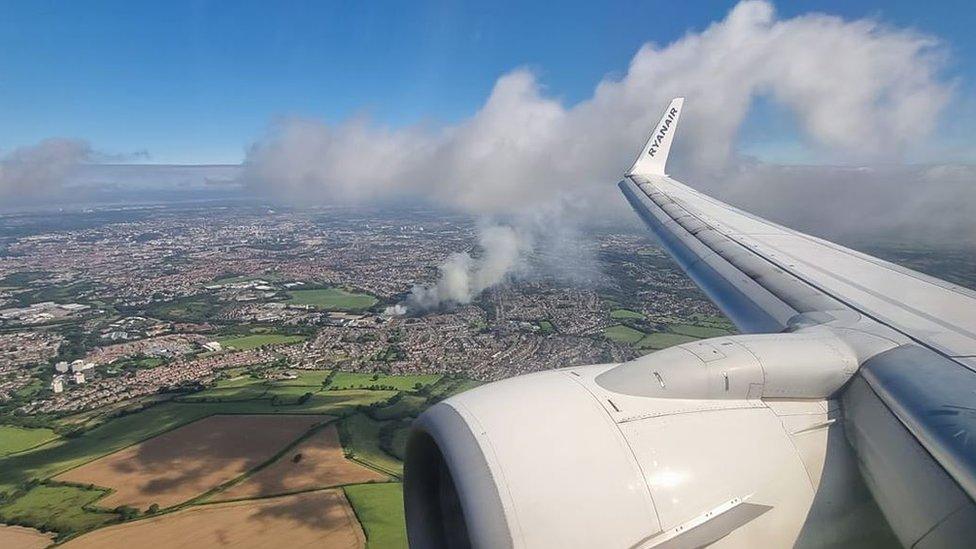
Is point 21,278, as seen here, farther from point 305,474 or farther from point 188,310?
point 305,474

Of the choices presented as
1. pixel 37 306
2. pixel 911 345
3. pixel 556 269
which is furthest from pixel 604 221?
pixel 911 345

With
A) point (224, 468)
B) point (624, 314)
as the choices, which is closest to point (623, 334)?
point (624, 314)

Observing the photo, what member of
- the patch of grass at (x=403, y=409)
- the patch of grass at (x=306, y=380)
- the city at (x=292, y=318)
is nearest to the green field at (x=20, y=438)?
the city at (x=292, y=318)

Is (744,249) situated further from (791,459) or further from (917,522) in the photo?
(917,522)

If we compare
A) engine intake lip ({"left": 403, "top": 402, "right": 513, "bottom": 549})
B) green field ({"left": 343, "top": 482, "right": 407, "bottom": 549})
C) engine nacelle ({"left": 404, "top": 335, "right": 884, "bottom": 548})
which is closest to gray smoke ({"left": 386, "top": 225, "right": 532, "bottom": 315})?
green field ({"left": 343, "top": 482, "right": 407, "bottom": 549})

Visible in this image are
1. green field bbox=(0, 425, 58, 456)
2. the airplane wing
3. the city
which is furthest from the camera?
the city

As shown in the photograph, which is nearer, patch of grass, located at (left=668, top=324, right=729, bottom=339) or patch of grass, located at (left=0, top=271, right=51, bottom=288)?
patch of grass, located at (left=668, top=324, right=729, bottom=339)

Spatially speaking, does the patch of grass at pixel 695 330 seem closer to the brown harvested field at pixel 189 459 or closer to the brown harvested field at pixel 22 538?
the brown harvested field at pixel 189 459

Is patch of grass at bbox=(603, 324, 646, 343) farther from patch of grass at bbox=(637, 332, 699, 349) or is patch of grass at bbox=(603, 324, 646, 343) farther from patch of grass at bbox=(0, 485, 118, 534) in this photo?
patch of grass at bbox=(0, 485, 118, 534)
